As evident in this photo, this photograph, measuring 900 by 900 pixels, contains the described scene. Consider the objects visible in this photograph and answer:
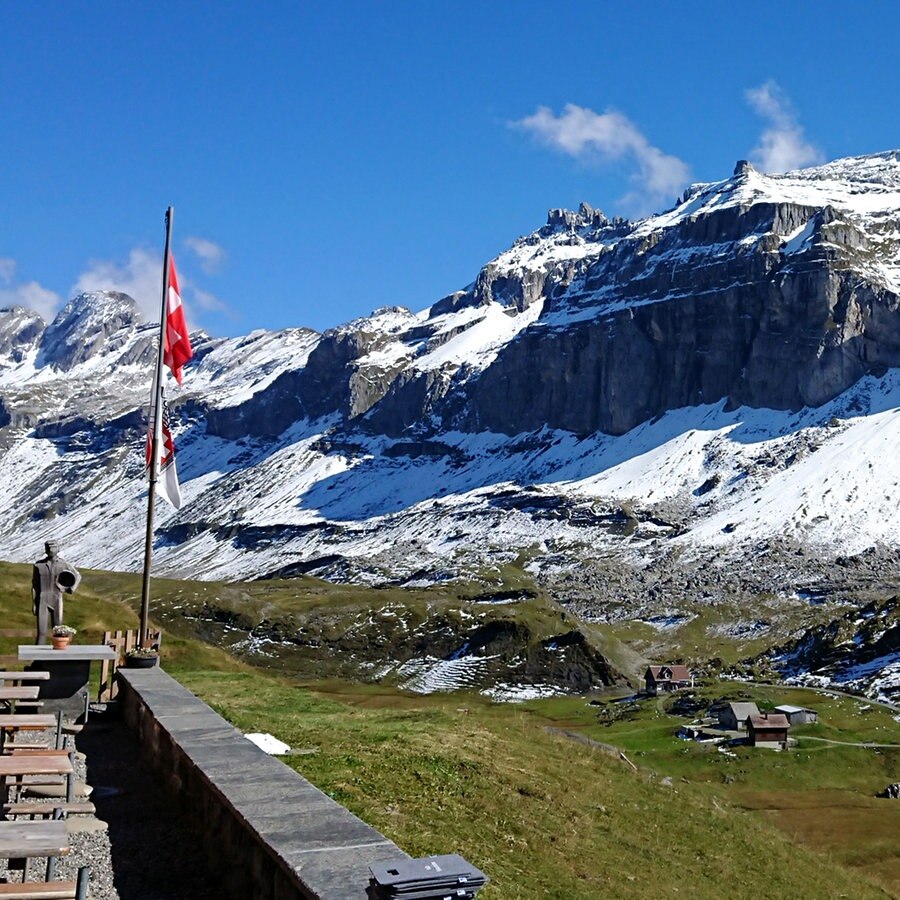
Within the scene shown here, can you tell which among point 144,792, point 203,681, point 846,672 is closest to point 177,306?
point 203,681

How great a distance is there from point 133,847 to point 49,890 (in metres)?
5.11

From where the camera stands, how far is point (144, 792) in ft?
56.7

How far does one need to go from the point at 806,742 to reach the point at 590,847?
306 feet

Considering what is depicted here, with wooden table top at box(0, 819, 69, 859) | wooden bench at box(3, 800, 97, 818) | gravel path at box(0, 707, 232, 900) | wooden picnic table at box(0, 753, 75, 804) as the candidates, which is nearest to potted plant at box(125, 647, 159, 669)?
gravel path at box(0, 707, 232, 900)

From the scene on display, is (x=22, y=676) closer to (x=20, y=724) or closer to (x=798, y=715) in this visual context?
(x=20, y=724)

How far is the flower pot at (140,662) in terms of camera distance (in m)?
26.0

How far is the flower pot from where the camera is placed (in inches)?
1025

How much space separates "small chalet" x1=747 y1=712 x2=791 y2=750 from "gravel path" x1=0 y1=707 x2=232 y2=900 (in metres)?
91.1

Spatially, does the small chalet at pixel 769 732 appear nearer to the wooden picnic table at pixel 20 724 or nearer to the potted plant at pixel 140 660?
the potted plant at pixel 140 660

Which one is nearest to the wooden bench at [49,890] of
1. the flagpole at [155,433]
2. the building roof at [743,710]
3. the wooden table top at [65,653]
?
the wooden table top at [65,653]

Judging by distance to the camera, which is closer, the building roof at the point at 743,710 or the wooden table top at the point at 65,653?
the wooden table top at the point at 65,653

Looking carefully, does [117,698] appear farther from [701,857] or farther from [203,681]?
[701,857]

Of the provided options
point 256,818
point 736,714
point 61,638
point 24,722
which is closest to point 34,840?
point 256,818

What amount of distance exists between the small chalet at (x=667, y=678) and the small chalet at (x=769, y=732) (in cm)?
3997
